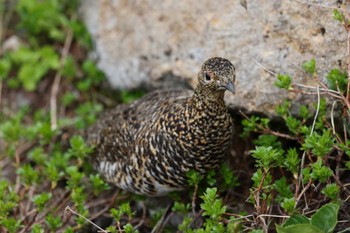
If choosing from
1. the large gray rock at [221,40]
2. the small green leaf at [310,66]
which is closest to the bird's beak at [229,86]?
the small green leaf at [310,66]

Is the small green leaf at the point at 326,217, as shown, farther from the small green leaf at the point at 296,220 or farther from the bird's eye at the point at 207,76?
the bird's eye at the point at 207,76

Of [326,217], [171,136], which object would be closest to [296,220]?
[326,217]

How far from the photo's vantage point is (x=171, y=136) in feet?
12.6

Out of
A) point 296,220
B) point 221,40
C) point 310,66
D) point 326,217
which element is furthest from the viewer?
point 221,40

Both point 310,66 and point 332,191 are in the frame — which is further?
point 310,66

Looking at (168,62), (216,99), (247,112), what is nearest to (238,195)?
(247,112)

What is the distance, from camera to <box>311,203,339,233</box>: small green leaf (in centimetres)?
325

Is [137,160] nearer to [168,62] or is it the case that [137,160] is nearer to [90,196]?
[90,196]

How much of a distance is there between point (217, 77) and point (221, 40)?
3.32ft

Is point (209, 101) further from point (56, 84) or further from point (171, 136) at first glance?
point (56, 84)

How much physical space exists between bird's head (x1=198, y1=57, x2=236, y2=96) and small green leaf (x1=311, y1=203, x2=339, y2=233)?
2.62 ft

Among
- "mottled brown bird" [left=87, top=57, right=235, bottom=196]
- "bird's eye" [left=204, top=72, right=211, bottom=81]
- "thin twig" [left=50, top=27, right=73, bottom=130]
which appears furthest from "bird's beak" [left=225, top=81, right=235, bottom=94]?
"thin twig" [left=50, top=27, right=73, bottom=130]

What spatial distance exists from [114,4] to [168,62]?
0.96 meters

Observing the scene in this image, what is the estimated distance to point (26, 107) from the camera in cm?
562
